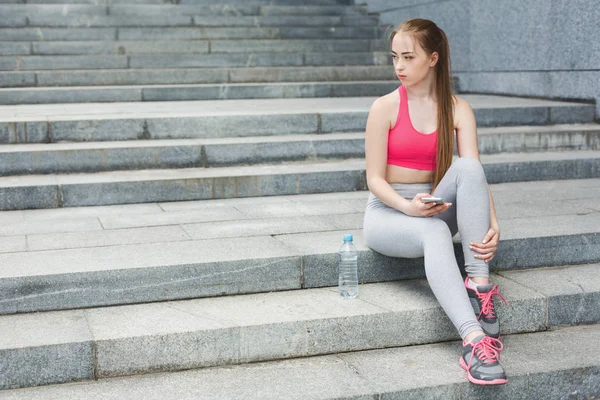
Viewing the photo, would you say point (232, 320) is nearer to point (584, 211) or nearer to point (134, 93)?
point (584, 211)

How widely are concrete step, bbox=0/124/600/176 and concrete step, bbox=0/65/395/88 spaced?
2710 millimetres

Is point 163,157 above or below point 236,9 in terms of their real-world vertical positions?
below

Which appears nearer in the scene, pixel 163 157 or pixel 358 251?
pixel 358 251

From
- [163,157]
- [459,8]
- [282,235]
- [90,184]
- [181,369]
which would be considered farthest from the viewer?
[459,8]

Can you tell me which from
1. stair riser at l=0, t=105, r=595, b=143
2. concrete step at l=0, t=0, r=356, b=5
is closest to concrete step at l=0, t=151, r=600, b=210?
stair riser at l=0, t=105, r=595, b=143

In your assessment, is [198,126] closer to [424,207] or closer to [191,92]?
[191,92]

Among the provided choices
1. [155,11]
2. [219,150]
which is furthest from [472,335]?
[155,11]

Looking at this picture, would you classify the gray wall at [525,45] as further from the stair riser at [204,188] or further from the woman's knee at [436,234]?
the woman's knee at [436,234]

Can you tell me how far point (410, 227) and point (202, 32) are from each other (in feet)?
24.9

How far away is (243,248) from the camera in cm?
436

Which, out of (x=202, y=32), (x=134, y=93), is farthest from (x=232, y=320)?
(x=202, y=32)

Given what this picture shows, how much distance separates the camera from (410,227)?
12.8 feet

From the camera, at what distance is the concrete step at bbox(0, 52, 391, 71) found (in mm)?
9422

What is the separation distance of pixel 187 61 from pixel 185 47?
1.60 ft
